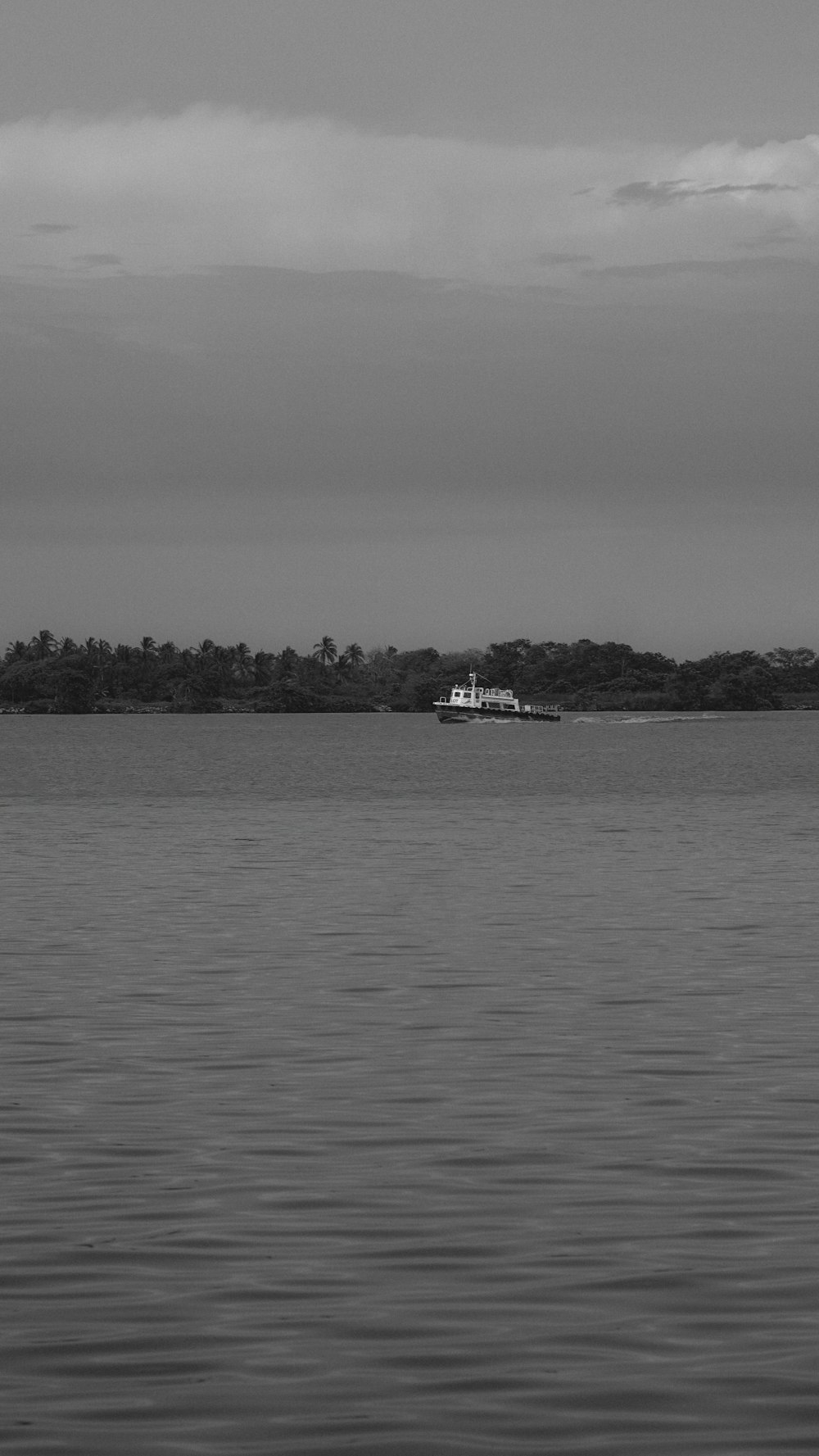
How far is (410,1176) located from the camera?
15.5 meters

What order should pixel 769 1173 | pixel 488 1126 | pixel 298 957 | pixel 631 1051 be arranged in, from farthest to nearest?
pixel 298 957 → pixel 631 1051 → pixel 488 1126 → pixel 769 1173

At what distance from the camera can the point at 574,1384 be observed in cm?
1089

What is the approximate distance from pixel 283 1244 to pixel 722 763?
13180 centimetres

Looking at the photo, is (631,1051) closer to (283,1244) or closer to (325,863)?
(283,1244)

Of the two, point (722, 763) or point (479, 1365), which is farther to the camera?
point (722, 763)

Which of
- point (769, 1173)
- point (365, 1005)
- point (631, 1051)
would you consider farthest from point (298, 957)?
point (769, 1173)

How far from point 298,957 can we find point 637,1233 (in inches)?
647

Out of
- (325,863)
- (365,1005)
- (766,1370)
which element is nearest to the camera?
(766,1370)

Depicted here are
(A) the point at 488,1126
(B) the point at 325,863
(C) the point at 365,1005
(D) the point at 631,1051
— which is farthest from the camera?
(B) the point at 325,863

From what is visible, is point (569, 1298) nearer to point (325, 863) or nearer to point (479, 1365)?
point (479, 1365)

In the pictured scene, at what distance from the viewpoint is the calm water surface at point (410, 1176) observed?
1072 centimetres

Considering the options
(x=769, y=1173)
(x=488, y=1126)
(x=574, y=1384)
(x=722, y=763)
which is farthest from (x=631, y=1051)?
(x=722, y=763)

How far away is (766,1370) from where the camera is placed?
11.1 meters

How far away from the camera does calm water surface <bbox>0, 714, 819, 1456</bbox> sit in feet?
35.2
